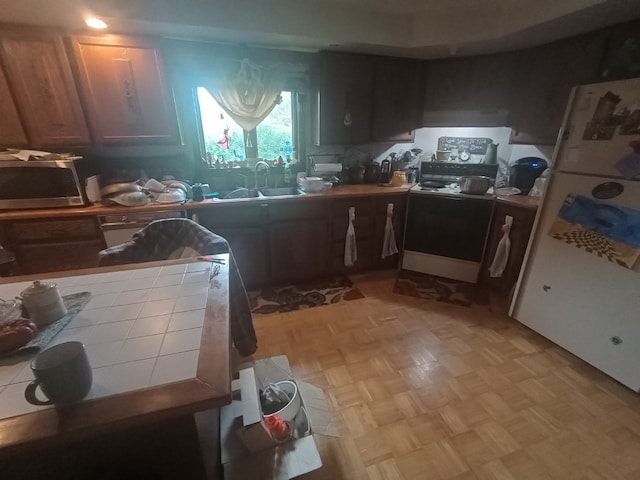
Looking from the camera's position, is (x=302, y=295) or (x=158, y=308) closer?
(x=158, y=308)

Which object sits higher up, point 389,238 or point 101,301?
point 101,301

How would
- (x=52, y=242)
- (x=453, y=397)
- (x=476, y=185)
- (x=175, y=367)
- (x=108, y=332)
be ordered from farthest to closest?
(x=476, y=185), (x=52, y=242), (x=453, y=397), (x=108, y=332), (x=175, y=367)

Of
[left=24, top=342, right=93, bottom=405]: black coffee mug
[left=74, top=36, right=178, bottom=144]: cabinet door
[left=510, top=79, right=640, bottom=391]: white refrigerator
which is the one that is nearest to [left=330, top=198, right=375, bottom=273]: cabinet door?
[left=510, top=79, right=640, bottom=391]: white refrigerator

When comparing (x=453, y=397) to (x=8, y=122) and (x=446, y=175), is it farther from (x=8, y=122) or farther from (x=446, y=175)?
(x=8, y=122)

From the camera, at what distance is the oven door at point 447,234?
2.52 m

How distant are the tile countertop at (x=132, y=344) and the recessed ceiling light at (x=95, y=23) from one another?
5.60ft

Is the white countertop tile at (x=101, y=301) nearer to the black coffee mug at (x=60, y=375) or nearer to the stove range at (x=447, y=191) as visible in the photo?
the black coffee mug at (x=60, y=375)

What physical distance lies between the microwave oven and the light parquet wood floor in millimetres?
1620

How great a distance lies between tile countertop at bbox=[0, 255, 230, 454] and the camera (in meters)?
0.61

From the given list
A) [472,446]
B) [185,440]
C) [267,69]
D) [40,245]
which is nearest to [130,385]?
[185,440]

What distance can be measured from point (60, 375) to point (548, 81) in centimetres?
316

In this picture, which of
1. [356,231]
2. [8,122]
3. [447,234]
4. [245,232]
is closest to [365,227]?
[356,231]

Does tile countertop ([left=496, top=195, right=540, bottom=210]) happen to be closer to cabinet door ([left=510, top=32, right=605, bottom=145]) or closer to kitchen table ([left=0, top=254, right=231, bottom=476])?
cabinet door ([left=510, top=32, right=605, bottom=145])

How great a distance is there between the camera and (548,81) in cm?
222
